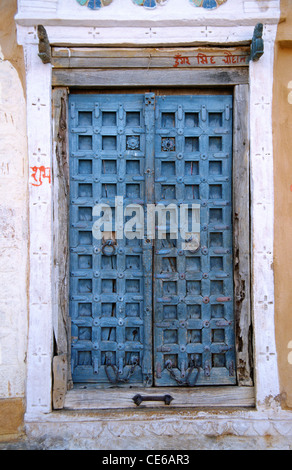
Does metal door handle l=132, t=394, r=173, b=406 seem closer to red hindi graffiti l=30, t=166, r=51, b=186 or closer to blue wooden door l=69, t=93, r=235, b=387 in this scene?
blue wooden door l=69, t=93, r=235, b=387

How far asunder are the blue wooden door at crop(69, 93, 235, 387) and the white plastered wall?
20 cm

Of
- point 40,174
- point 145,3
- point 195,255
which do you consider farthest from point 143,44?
point 195,255

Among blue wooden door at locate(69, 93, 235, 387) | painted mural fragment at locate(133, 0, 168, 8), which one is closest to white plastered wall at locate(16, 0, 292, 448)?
painted mural fragment at locate(133, 0, 168, 8)

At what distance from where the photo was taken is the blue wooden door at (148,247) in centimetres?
282

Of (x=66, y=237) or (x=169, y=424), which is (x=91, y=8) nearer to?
(x=66, y=237)

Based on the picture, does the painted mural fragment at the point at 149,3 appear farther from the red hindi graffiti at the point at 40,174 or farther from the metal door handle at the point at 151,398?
the metal door handle at the point at 151,398

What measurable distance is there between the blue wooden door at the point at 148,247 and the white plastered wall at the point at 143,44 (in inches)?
8.0

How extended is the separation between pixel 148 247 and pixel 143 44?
142cm

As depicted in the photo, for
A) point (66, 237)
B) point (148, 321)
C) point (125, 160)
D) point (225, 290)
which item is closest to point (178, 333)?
point (148, 321)

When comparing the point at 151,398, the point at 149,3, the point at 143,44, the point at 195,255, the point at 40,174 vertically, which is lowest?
the point at 151,398

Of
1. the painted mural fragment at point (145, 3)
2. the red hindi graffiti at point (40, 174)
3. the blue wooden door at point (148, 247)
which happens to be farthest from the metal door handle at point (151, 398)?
the painted mural fragment at point (145, 3)

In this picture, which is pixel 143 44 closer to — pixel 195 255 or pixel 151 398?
pixel 195 255

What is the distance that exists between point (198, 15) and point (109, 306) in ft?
7.03

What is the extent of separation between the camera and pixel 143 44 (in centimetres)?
271
